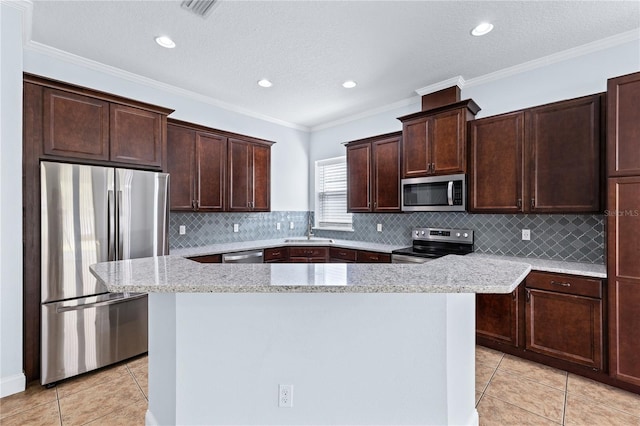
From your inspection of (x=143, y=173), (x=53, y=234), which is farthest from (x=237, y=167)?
(x=53, y=234)

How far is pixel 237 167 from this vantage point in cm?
413

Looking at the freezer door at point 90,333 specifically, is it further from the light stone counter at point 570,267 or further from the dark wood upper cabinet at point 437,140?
the light stone counter at point 570,267

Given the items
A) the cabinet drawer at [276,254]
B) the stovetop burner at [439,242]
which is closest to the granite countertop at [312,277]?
the stovetop burner at [439,242]

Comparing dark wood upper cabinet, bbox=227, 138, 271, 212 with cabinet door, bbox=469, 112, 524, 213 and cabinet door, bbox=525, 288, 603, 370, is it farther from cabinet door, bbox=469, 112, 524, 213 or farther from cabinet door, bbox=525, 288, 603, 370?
cabinet door, bbox=525, 288, 603, 370

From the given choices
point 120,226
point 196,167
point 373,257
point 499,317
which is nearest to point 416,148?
point 373,257

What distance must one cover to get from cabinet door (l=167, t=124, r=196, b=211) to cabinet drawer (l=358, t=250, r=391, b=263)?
2.20 metres

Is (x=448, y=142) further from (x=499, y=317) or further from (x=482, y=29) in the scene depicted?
(x=499, y=317)

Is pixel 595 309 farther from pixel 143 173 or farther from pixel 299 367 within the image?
pixel 143 173

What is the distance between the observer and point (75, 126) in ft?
8.55

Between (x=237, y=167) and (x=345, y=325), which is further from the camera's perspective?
(x=237, y=167)

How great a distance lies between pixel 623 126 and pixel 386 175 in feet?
7.43

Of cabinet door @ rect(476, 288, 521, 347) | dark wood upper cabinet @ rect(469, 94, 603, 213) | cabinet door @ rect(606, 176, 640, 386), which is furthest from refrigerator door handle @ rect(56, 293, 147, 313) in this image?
cabinet door @ rect(606, 176, 640, 386)

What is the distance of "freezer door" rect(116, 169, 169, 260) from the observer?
9.03ft

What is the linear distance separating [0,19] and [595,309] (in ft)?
16.7
